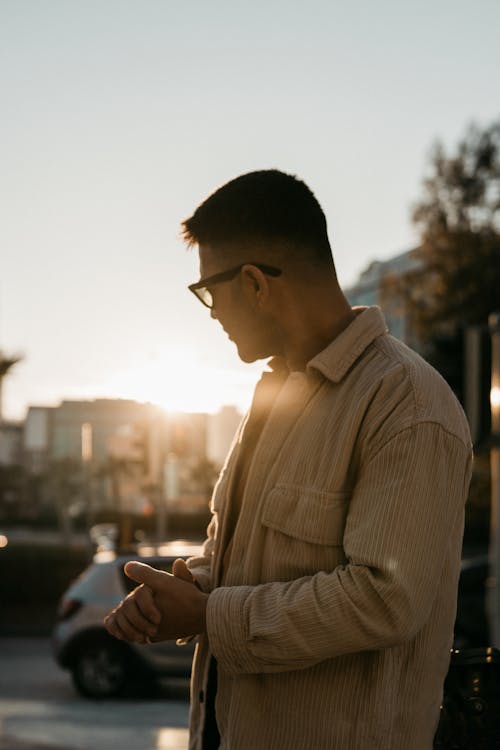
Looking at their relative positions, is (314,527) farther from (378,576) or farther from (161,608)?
(161,608)

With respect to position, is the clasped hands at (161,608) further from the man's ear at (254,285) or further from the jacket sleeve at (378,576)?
the man's ear at (254,285)

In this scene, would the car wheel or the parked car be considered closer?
the parked car

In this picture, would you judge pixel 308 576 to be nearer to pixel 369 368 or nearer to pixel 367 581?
pixel 367 581

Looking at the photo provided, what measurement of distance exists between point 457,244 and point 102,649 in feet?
75.1

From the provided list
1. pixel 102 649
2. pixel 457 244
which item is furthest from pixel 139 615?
pixel 457 244

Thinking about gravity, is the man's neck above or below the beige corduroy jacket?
above

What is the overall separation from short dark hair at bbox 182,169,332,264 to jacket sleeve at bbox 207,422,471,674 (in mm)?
442

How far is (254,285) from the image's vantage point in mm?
2340

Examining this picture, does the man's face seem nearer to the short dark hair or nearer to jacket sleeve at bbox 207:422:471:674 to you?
the short dark hair

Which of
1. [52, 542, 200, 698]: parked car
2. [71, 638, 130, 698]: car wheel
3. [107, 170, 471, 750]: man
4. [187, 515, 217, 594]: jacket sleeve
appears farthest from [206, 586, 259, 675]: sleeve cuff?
[71, 638, 130, 698]: car wheel

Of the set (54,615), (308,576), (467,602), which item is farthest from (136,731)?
(54,615)

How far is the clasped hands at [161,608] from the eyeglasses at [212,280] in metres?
0.51

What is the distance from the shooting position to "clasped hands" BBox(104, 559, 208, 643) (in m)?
2.22

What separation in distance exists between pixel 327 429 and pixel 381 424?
0.37 ft
